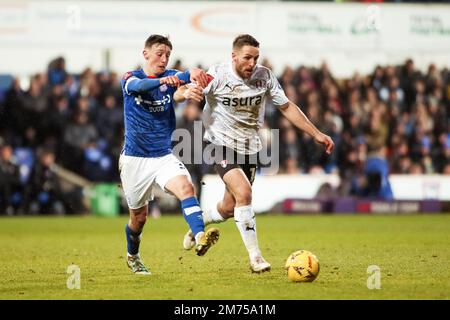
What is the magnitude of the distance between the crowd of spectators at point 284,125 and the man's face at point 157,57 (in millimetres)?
11403

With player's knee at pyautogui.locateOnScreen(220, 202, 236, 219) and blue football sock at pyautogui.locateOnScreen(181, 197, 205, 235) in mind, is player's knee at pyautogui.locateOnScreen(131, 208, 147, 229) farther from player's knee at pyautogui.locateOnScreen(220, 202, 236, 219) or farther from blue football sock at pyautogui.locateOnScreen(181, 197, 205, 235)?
player's knee at pyautogui.locateOnScreen(220, 202, 236, 219)

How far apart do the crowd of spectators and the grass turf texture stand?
2269 mm

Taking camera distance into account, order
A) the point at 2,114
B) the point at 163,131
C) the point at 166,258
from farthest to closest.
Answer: the point at 2,114 < the point at 166,258 < the point at 163,131

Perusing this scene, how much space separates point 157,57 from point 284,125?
45.3 ft

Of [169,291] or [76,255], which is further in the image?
[76,255]

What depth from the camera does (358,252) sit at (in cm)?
1312

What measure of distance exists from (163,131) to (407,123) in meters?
15.9

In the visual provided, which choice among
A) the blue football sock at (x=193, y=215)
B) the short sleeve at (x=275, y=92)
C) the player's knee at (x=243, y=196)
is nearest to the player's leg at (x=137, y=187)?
the blue football sock at (x=193, y=215)

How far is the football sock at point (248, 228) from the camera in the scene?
33.9 ft

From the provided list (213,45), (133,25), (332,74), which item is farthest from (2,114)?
(332,74)

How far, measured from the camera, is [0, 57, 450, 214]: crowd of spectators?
22.3 meters

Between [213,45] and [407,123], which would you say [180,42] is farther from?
[407,123]

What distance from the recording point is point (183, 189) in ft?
32.5

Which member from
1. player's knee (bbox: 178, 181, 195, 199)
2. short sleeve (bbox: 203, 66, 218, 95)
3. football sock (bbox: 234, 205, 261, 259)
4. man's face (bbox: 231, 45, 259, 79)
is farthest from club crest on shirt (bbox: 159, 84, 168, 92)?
football sock (bbox: 234, 205, 261, 259)
